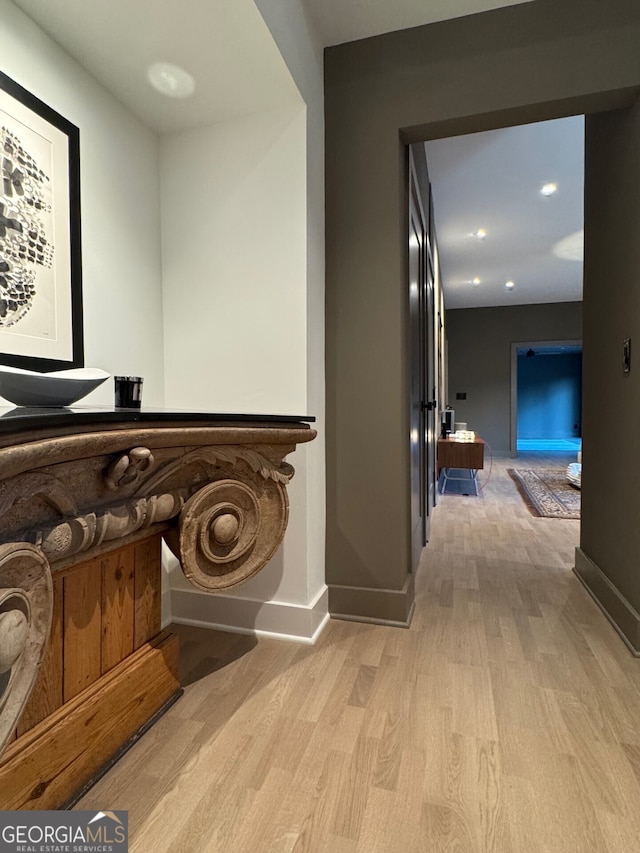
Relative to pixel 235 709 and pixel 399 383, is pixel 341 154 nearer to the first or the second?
pixel 399 383

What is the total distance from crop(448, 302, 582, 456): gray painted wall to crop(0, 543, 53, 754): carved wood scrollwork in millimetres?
9119

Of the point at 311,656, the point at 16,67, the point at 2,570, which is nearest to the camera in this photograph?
the point at 2,570

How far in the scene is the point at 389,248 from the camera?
1.98 meters

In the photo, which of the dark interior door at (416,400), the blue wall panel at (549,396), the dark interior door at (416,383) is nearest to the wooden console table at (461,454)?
the dark interior door at (416,383)

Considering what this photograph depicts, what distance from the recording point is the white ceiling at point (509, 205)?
353 centimetres

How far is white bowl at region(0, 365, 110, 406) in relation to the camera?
87 cm

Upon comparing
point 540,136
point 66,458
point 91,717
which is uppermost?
point 540,136

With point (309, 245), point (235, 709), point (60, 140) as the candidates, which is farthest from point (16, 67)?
point (235, 709)

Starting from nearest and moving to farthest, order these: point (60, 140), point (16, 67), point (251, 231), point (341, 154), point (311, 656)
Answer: point (16, 67) → point (60, 140) → point (311, 656) → point (251, 231) → point (341, 154)

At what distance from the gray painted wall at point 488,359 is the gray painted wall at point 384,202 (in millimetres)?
7593

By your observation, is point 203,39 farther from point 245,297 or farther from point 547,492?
point 547,492

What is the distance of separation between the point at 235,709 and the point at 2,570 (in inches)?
39.8

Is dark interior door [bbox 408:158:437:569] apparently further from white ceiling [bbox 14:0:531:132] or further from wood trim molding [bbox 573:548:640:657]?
wood trim molding [bbox 573:548:640:657]

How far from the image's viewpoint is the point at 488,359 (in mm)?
9141
